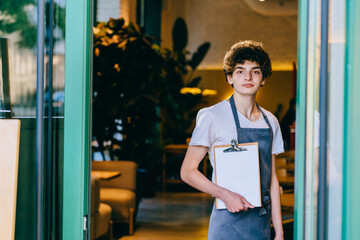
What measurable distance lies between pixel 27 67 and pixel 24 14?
0.81 feet

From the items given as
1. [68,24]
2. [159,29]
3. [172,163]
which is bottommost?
[172,163]

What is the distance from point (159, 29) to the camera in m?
9.88

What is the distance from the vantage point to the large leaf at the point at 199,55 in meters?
9.68

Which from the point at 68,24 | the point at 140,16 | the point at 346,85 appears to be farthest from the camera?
the point at 140,16

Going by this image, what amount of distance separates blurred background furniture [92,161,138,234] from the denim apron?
336cm

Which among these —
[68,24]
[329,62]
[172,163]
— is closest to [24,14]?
[68,24]

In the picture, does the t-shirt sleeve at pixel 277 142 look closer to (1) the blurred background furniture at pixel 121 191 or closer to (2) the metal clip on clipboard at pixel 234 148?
(2) the metal clip on clipboard at pixel 234 148

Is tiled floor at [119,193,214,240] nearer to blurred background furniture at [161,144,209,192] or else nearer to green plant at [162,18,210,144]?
blurred background furniture at [161,144,209,192]

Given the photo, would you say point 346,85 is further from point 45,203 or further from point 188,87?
point 188,87

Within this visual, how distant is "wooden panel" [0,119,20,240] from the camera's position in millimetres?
2107

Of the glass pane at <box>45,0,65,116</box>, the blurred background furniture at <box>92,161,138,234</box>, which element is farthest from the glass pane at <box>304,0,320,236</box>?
the blurred background furniture at <box>92,161,138,234</box>

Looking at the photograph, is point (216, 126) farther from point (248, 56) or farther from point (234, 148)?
point (248, 56)

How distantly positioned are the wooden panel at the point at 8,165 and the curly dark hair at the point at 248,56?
108cm

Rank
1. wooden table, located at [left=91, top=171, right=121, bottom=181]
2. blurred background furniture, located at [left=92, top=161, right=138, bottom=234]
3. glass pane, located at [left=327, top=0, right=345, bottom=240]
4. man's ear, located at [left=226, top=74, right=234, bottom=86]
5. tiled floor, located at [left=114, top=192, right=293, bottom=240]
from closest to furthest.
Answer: glass pane, located at [left=327, top=0, right=345, bottom=240], man's ear, located at [left=226, top=74, right=234, bottom=86], wooden table, located at [left=91, top=171, right=121, bottom=181], blurred background furniture, located at [left=92, top=161, right=138, bottom=234], tiled floor, located at [left=114, top=192, right=293, bottom=240]
